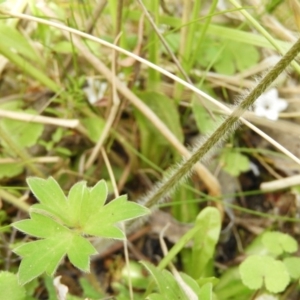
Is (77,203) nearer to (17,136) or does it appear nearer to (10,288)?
(10,288)

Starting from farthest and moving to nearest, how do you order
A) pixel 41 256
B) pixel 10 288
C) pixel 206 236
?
pixel 206 236, pixel 10 288, pixel 41 256

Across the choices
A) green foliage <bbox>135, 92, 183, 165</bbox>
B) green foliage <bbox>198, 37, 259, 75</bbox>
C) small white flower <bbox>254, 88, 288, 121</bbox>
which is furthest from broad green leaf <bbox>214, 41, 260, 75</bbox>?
green foliage <bbox>135, 92, 183, 165</bbox>

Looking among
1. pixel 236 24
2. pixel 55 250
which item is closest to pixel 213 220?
pixel 55 250

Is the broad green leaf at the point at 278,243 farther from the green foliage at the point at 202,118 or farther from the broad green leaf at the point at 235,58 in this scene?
the broad green leaf at the point at 235,58

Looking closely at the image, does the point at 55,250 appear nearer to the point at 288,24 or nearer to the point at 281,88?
the point at 281,88

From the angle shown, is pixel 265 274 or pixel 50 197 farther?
pixel 265 274

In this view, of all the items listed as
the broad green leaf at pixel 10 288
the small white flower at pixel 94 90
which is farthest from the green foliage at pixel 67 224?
the small white flower at pixel 94 90

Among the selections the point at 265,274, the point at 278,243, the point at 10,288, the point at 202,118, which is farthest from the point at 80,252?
the point at 202,118

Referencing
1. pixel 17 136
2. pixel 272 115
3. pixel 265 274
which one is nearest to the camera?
pixel 265 274

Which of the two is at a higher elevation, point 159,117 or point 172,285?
point 159,117
